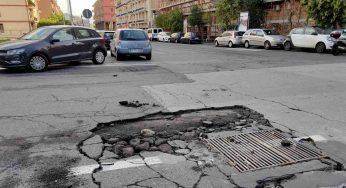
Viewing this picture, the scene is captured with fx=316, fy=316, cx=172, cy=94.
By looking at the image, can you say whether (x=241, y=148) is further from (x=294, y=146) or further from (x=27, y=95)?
(x=27, y=95)

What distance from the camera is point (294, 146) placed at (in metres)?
4.37

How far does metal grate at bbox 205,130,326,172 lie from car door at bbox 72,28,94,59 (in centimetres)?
956

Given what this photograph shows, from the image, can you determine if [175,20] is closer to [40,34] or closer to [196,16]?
[196,16]

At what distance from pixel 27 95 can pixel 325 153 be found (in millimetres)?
6540

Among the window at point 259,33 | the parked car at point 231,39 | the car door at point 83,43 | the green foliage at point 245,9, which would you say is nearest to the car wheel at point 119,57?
the car door at point 83,43

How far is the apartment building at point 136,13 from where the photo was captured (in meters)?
75.6

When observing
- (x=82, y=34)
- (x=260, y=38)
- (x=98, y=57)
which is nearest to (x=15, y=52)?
(x=82, y=34)

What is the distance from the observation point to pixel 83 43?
42.6 feet

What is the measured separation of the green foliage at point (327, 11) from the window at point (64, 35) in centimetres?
1779

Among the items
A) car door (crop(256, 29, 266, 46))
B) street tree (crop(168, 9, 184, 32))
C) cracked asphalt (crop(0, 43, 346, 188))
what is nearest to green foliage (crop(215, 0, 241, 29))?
car door (crop(256, 29, 266, 46))

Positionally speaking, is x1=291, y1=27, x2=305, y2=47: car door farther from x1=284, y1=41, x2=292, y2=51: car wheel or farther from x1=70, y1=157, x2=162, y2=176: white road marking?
x1=70, y1=157, x2=162, y2=176: white road marking

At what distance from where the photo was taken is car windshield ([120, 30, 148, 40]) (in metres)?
15.4

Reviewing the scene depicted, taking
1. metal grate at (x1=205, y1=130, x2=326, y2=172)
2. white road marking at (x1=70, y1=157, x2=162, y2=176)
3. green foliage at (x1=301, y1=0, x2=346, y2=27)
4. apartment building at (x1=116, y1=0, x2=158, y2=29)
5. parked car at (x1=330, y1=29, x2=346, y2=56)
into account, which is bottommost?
metal grate at (x1=205, y1=130, x2=326, y2=172)

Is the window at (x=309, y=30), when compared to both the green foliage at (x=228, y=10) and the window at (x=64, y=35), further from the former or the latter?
the window at (x=64, y=35)
